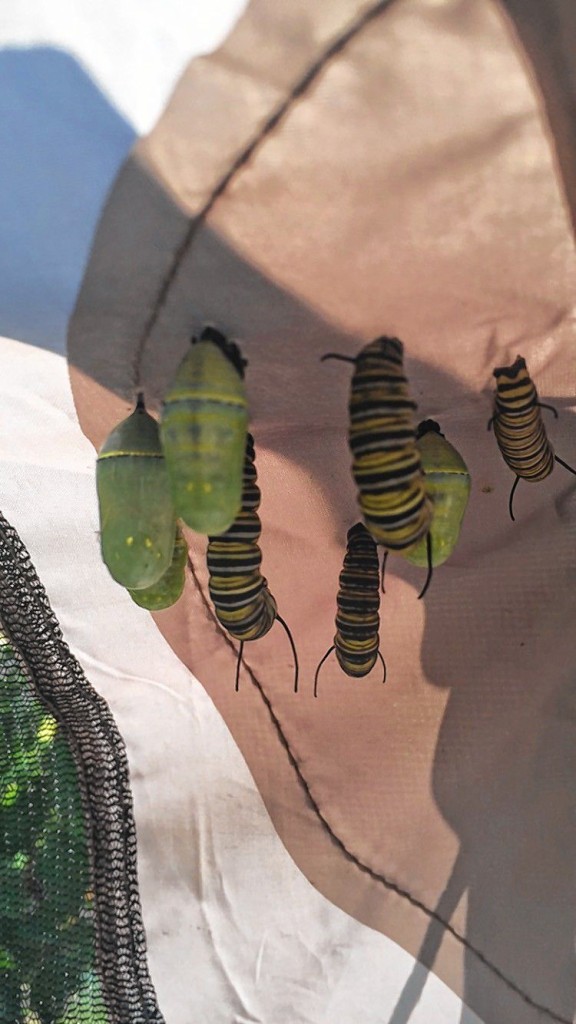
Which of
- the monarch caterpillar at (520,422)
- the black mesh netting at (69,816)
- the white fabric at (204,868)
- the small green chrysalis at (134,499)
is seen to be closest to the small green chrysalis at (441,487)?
the monarch caterpillar at (520,422)

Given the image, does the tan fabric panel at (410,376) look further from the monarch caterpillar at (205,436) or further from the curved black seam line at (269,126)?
the monarch caterpillar at (205,436)

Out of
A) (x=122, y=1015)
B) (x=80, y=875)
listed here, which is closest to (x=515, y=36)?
(x=80, y=875)

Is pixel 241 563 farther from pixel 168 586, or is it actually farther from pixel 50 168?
pixel 50 168

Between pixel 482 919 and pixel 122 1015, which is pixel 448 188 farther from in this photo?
pixel 122 1015

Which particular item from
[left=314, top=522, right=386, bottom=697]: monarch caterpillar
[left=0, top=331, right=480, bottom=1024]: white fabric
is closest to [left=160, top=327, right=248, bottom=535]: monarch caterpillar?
[left=314, top=522, right=386, bottom=697]: monarch caterpillar

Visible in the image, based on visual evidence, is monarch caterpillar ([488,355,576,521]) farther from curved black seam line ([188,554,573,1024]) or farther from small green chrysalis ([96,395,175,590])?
curved black seam line ([188,554,573,1024])

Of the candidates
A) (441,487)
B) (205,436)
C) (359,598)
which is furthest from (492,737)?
(205,436)
